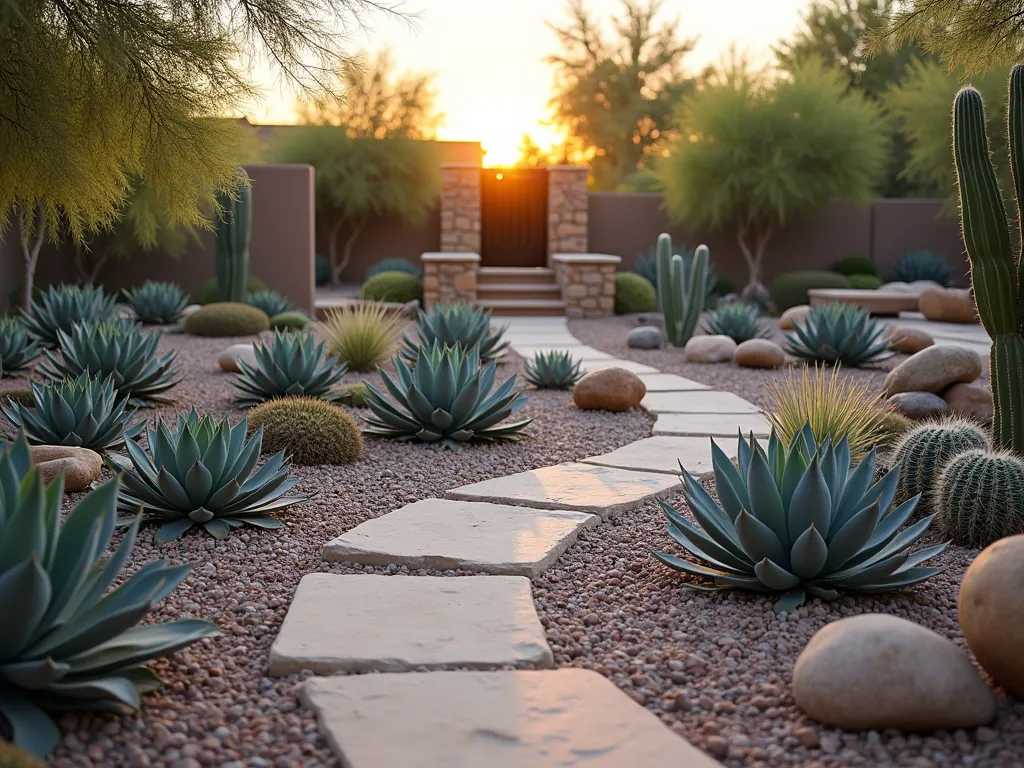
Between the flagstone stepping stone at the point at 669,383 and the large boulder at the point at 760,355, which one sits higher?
the large boulder at the point at 760,355

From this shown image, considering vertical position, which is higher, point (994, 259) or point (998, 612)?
point (994, 259)

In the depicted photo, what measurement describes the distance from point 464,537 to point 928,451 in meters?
2.51

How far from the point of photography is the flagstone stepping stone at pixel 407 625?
3219 millimetres

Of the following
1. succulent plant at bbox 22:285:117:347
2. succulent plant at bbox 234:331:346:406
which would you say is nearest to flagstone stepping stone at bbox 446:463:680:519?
succulent plant at bbox 234:331:346:406

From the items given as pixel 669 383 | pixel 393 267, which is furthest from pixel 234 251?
pixel 393 267

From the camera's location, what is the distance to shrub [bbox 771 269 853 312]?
64.5ft

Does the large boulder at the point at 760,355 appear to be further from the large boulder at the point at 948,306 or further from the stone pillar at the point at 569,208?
the stone pillar at the point at 569,208

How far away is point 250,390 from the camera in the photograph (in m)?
8.10

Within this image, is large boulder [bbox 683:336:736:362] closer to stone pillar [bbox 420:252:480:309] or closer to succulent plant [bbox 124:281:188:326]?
stone pillar [bbox 420:252:480:309]

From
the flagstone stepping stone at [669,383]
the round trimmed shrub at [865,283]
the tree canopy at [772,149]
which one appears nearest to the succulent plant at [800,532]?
the flagstone stepping stone at [669,383]

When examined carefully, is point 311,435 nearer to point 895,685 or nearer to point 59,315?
point 895,685

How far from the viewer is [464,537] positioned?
455 cm

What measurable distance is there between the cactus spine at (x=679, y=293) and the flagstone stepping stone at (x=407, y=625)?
9011 mm

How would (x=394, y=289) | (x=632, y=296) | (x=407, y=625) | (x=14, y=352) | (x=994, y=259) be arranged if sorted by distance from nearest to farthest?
(x=407, y=625)
(x=994, y=259)
(x=14, y=352)
(x=632, y=296)
(x=394, y=289)
